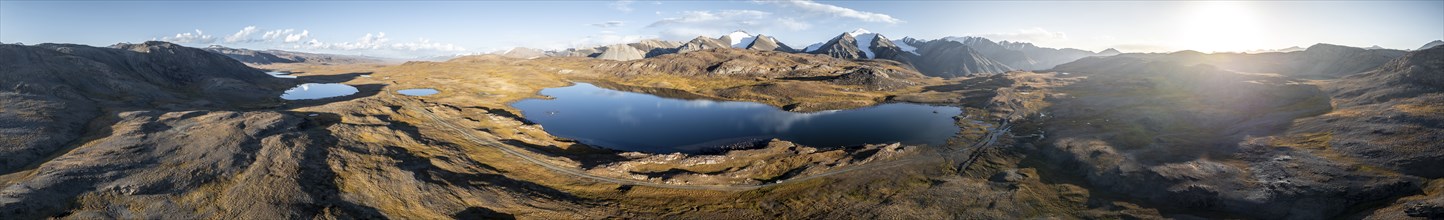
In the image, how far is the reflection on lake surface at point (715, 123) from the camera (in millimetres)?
70062

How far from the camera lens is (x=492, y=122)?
77.9 m

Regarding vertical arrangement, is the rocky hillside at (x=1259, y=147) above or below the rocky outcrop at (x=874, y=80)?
below

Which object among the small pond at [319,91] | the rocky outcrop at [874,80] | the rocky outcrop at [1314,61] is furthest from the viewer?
the rocky outcrop at [874,80]

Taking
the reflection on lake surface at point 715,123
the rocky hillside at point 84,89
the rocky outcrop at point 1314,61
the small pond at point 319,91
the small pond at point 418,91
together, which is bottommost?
the reflection on lake surface at point 715,123

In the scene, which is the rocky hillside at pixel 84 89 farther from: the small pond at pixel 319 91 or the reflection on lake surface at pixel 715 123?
the reflection on lake surface at pixel 715 123

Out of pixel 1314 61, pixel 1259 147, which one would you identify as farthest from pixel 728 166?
pixel 1314 61

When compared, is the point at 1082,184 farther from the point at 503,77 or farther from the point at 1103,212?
the point at 503,77

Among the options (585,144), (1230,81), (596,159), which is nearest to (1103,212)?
(596,159)

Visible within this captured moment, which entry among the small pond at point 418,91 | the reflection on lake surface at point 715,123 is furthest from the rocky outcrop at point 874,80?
the small pond at point 418,91

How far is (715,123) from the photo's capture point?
281 ft

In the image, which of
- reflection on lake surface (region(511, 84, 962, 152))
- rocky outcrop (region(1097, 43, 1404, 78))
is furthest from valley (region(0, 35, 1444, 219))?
rocky outcrop (region(1097, 43, 1404, 78))

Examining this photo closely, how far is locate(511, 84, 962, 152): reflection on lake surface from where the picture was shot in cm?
7006

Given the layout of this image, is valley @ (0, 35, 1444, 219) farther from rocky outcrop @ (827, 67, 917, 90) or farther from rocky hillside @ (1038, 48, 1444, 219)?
rocky outcrop @ (827, 67, 917, 90)

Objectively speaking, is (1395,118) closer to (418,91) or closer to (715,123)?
(715,123)
